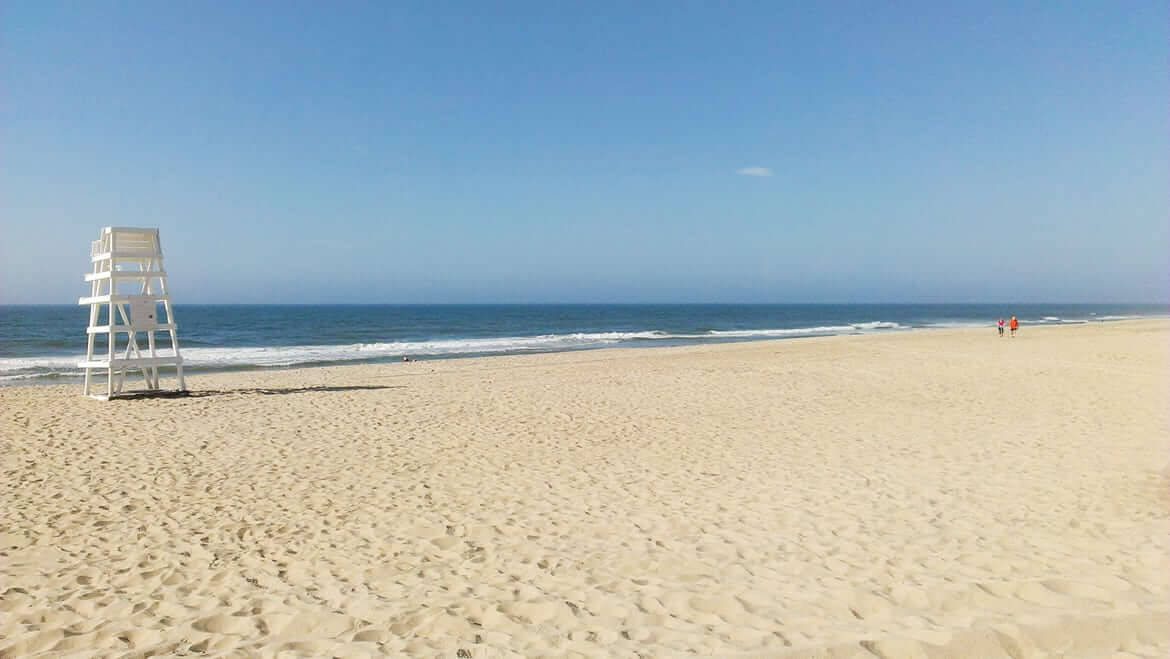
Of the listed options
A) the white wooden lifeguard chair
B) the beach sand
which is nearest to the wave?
the white wooden lifeguard chair

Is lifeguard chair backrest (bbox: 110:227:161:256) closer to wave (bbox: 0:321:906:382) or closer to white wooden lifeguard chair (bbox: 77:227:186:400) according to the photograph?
white wooden lifeguard chair (bbox: 77:227:186:400)

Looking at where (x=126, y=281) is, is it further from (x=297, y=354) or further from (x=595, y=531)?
(x=297, y=354)

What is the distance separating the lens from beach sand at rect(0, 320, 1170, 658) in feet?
12.2

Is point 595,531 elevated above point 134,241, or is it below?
below

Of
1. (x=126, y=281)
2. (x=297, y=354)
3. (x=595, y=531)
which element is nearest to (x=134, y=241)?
(x=126, y=281)

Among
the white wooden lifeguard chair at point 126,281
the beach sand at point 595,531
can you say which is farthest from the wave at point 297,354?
the beach sand at point 595,531

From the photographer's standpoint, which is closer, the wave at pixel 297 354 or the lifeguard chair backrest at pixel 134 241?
the lifeguard chair backrest at pixel 134 241

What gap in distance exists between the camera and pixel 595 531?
18.0 feet

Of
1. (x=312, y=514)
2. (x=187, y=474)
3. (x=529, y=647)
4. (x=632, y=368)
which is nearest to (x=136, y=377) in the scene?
(x=632, y=368)

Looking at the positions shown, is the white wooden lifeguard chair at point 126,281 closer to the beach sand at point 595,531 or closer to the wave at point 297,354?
the beach sand at point 595,531

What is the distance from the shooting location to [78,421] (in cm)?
1070

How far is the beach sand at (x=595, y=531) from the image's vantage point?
3727mm

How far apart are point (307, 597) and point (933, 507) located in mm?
4823

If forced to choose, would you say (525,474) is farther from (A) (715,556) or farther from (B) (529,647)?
(B) (529,647)
